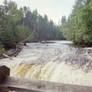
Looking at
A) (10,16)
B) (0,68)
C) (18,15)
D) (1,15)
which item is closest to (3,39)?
(1,15)

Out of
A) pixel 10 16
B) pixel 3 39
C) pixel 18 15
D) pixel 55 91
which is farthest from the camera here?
pixel 18 15

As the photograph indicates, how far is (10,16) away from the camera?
1558cm

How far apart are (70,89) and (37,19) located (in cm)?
5021

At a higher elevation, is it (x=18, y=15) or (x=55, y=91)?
(x=18, y=15)

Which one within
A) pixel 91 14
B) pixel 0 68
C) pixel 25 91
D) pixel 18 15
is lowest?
pixel 25 91

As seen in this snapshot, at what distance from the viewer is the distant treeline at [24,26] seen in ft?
49.7

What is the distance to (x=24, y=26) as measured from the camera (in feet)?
113

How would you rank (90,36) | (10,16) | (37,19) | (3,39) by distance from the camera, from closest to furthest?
(3,39)
(90,36)
(10,16)
(37,19)

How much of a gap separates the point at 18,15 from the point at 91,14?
13373 millimetres

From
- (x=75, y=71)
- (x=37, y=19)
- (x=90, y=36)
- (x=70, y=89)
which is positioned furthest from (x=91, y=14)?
(x=37, y=19)

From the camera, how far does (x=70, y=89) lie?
→ 0.83 metres

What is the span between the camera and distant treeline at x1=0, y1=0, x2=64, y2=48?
1514 cm

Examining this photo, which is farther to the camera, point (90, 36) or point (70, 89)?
point (90, 36)

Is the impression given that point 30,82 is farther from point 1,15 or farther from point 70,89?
point 1,15
